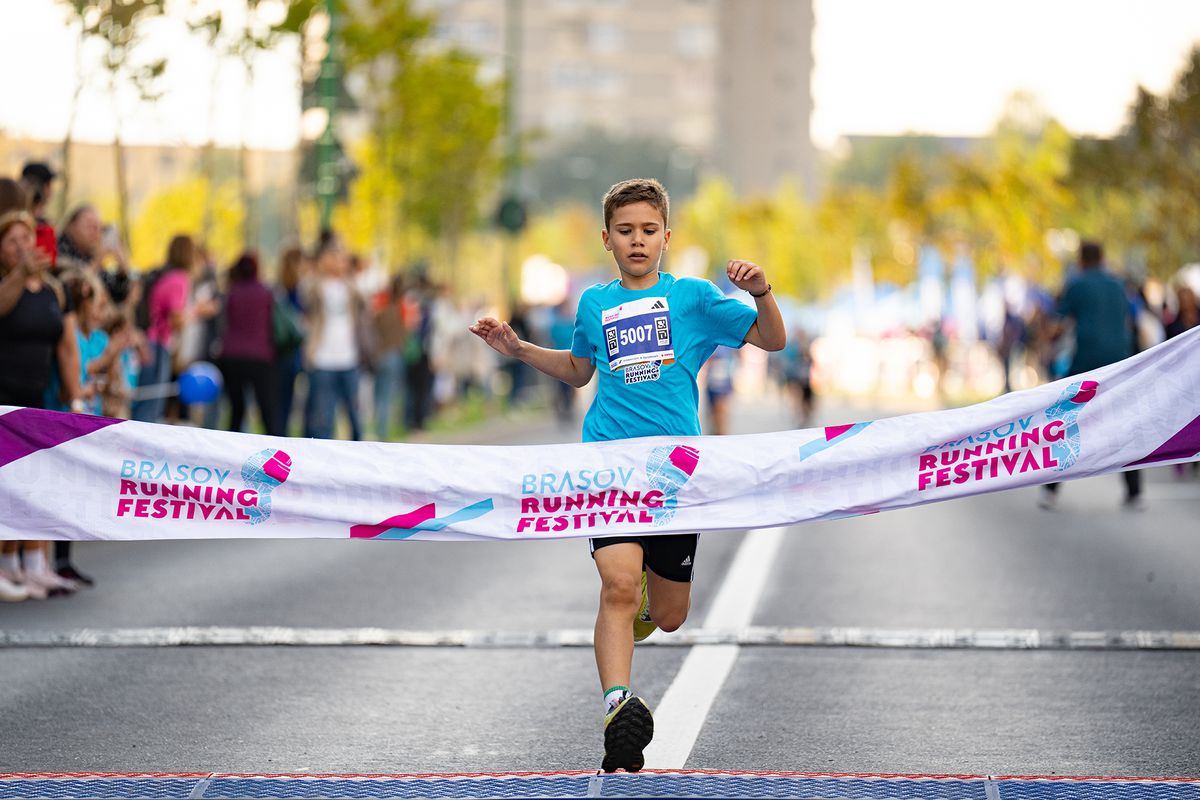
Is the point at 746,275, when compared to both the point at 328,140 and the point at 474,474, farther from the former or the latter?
the point at 328,140

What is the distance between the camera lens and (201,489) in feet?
21.5

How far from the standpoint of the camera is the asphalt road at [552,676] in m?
6.24

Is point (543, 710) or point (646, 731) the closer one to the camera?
point (646, 731)

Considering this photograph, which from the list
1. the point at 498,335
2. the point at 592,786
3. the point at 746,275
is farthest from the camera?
the point at 498,335

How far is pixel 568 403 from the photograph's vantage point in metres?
32.6

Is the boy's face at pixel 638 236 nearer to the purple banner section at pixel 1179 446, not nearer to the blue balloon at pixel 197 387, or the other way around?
the purple banner section at pixel 1179 446

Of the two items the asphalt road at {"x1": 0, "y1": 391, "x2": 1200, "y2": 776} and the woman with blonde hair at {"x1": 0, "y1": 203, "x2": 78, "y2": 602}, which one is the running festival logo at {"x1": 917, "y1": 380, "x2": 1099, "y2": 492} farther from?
the woman with blonde hair at {"x1": 0, "y1": 203, "x2": 78, "y2": 602}

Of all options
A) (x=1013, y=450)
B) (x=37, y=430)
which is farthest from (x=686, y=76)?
(x=37, y=430)

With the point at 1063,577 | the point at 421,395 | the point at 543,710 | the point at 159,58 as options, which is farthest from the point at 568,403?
the point at 543,710

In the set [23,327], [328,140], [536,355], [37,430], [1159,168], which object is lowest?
[37,430]

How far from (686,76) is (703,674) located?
161 metres

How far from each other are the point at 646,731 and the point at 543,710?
1588 mm

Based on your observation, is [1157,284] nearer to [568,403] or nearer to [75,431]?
[568,403]

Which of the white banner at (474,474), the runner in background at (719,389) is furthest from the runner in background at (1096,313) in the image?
the runner in background at (719,389)
